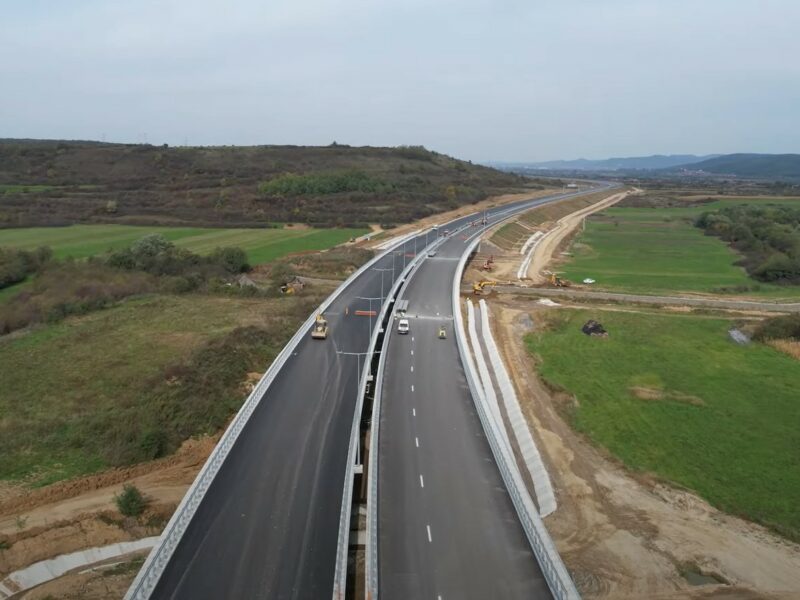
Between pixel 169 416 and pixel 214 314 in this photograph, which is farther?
pixel 214 314

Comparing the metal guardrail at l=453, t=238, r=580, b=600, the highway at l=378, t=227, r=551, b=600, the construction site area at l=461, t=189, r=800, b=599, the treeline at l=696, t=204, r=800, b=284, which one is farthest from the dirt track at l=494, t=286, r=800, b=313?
the metal guardrail at l=453, t=238, r=580, b=600

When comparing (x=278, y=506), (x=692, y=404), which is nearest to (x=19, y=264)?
(x=278, y=506)

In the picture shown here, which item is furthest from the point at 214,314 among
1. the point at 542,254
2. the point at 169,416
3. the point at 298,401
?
the point at 542,254

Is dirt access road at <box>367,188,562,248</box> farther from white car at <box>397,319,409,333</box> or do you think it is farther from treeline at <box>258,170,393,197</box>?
white car at <box>397,319,409,333</box>

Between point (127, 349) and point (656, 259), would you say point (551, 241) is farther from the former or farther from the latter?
point (127, 349)

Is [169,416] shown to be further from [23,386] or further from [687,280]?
[687,280]

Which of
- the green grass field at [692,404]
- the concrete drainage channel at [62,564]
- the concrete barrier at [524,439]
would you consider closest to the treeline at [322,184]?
the green grass field at [692,404]
